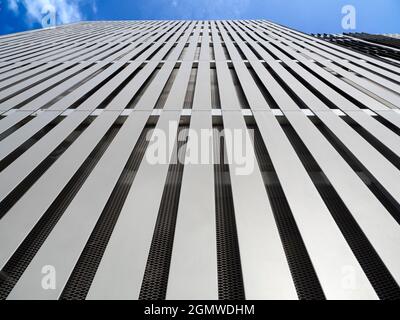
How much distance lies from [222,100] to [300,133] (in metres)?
1.64

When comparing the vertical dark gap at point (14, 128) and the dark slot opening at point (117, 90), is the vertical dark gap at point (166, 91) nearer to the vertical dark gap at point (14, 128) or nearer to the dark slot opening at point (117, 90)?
the dark slot opening at point (117, 90)

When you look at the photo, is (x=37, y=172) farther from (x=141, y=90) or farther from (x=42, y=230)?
(x=141, y=90)

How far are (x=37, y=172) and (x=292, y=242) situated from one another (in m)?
2.92

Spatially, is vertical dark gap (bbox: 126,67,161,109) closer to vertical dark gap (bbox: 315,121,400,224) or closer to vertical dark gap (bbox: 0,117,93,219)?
vertical dark gap (bbox: 0,117,93,219)

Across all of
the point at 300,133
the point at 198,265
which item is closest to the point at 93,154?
the point at 198,265

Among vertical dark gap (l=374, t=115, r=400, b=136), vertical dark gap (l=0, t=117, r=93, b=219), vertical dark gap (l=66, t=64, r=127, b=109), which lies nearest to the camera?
vertical dark gap (l=0, t=117, r=93, b=219)

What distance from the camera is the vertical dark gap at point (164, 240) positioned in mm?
1692

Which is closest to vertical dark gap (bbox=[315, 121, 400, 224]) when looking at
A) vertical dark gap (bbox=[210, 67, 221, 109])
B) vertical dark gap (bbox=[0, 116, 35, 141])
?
vertical dark gap (bbox=[210, 67, 221, 109])

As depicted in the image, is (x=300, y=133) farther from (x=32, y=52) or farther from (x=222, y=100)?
(x=32, y=52)

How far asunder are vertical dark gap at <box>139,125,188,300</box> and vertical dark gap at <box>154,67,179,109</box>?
181cm

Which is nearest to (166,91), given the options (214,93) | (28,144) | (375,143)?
(214,93)

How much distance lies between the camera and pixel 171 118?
376 cm

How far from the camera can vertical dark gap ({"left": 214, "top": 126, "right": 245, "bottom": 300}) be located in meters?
1.70
